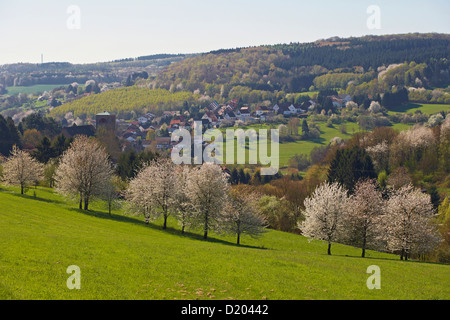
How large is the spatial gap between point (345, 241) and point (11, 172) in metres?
40.7

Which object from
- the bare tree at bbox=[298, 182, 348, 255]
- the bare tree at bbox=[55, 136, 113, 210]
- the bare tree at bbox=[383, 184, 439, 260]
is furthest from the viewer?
the bare tree at bbox=[55, 136, 113, 210]

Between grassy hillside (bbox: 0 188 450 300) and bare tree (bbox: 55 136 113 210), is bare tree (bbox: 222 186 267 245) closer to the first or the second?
grassy hillside (bbox: 0 188 450 300)

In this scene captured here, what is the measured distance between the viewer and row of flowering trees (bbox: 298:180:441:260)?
1531 inches

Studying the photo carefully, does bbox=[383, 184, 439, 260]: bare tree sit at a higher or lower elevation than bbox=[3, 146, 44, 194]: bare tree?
lower

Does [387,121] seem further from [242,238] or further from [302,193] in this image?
[242,238]

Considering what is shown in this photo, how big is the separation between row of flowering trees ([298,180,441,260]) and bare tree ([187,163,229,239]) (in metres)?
9.19

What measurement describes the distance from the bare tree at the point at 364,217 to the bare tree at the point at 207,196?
1267cm

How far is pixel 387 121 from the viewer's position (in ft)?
494

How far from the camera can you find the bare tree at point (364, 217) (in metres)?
40.2

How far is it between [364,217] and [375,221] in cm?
105

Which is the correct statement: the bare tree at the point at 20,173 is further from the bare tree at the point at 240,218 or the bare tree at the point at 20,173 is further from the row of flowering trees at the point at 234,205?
the bare tree at the point at 240,218

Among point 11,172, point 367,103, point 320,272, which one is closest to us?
point 320,272

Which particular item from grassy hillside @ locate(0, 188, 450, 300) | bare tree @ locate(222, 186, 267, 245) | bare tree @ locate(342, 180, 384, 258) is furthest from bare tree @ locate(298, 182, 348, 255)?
grassy hillside @ locate(0, 188, 450, 300)
